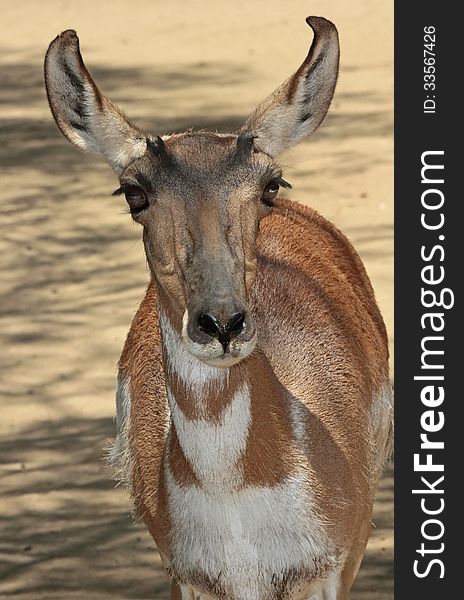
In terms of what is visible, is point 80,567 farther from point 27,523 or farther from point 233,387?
point 233,387

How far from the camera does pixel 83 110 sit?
5.66 meters

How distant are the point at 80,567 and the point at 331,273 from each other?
2.36 meters

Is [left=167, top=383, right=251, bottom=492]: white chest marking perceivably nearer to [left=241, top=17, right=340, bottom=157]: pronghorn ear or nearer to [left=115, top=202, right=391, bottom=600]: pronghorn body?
[left=115, top=202, right=391, bottom=600]: pronghorn body

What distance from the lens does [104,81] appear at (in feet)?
50.4

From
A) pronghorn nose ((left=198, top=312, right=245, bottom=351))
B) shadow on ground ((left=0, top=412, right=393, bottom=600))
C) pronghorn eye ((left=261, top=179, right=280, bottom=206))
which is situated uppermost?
pronghorn eye ((left=261, top=179, right=280, bottom=206))

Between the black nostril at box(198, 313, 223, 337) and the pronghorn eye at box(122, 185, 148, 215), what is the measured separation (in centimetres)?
58

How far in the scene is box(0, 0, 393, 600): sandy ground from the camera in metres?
8.38

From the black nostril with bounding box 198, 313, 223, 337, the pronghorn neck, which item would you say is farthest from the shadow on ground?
the black nostril with bounding box 198, 313, 223, 337

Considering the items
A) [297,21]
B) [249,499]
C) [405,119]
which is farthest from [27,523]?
[297,21]

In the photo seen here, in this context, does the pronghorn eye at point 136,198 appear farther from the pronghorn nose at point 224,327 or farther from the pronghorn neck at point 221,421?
the pronghorn nose at point 224,327

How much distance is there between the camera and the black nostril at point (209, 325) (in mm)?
4930

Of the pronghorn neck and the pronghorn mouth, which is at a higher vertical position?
the pronghorn mouth

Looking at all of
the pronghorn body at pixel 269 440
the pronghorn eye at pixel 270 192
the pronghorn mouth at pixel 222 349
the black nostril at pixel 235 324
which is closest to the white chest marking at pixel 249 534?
the pronghorn body at pixel 269 440

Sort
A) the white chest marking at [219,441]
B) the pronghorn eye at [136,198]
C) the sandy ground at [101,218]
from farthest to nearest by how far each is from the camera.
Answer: the sandy ground at [101,218] < the white chest marking at [219,441] < the pronghorn eye at [136,198]
